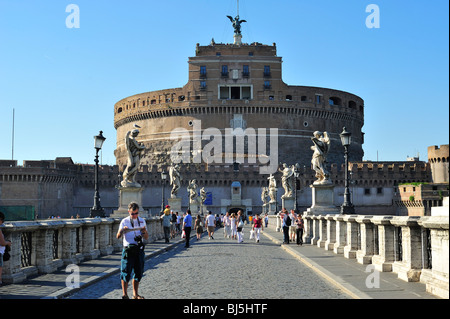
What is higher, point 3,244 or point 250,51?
point 250,51

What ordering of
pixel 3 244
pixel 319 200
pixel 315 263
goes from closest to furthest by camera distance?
pixel 3 244
pixel 315 263
pixel 319 200

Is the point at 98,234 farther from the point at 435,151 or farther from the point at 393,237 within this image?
the point at 435,151

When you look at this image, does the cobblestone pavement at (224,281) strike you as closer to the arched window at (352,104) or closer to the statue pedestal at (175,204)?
the statue pedestal at (175,204)

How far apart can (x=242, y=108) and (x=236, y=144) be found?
190 inches

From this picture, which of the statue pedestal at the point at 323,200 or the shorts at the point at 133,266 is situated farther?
the statue pedestal at the point at 323,200

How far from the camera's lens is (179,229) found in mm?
29406

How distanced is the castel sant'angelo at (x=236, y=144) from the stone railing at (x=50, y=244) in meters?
53.3

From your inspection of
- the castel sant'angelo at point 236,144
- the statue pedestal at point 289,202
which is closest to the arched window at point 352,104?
the castel sant'angelo at point 236,144

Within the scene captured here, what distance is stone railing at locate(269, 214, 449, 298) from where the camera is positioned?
269 inches

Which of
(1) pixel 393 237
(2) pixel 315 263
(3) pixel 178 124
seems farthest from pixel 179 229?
(3) pixel 178 124

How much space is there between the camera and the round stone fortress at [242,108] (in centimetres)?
7669

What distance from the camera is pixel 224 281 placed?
9.62m

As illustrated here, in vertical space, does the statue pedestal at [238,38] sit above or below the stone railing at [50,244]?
above

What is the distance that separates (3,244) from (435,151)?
2732 inches
